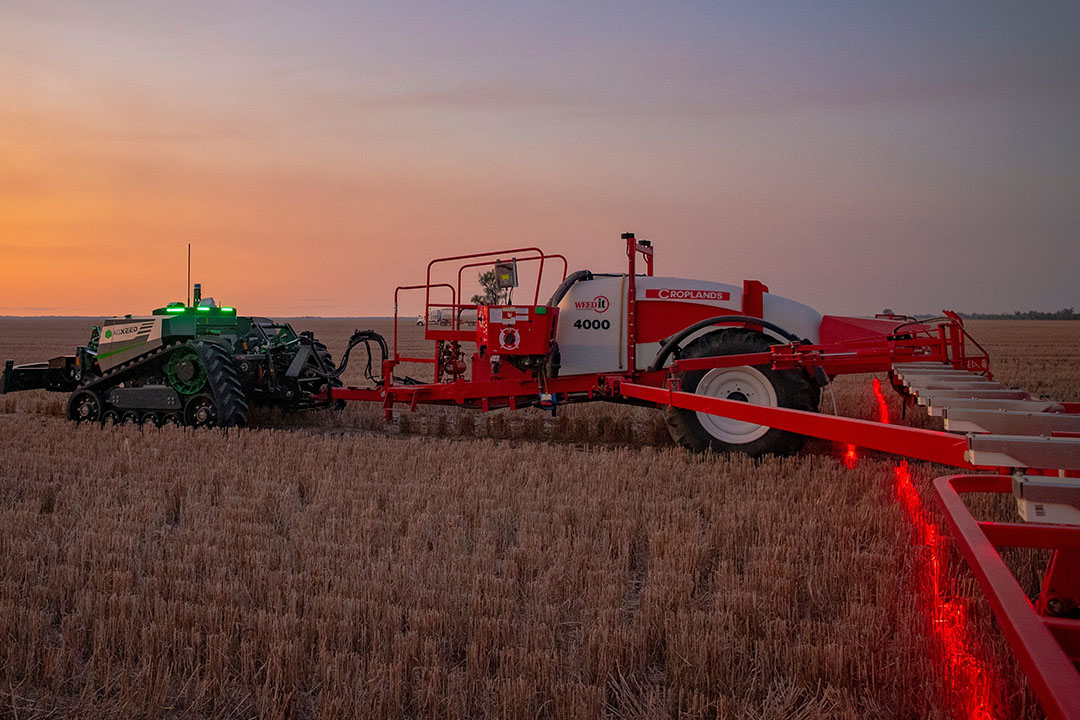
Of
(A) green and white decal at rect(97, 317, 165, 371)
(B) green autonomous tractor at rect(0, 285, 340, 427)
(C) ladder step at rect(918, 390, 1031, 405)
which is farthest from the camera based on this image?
(A) green and white decal at rect(97, 317, 165, 371)

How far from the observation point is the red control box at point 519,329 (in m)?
8.89

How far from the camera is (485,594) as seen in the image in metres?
4.16

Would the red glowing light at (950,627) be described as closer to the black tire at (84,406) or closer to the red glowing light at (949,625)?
the red glowing light at (949,625)

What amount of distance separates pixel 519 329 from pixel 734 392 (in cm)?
229

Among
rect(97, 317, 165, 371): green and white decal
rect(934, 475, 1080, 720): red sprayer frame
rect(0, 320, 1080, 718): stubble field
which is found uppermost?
rect(97, 317, 165, 371): green and white decal

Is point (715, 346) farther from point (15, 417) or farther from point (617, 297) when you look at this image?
point (15, 417)

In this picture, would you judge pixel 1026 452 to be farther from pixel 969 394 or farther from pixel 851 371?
pixel 851 371

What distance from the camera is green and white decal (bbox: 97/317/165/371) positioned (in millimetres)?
10242

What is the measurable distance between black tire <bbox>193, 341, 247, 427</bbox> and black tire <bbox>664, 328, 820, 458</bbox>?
16.1 ft

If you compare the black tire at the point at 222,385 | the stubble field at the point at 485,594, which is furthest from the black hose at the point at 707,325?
the black tire at the point at 222,385

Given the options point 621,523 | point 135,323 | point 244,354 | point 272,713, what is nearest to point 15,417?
point 135,323

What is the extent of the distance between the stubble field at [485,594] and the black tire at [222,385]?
6.68ft

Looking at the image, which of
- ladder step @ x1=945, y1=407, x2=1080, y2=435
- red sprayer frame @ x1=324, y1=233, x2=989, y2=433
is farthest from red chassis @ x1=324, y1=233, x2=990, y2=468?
ladder step @ x1=945, y1=407, x2=1080, y2=435

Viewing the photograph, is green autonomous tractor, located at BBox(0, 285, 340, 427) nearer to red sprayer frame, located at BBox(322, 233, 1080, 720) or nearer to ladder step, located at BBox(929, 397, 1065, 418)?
red sprayer frame, located at BBox(322, 233, 1080, 720)
